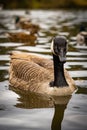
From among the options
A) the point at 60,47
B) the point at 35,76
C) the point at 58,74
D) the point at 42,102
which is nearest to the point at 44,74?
the point at 35,76

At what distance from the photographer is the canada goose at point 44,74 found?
9.44 m

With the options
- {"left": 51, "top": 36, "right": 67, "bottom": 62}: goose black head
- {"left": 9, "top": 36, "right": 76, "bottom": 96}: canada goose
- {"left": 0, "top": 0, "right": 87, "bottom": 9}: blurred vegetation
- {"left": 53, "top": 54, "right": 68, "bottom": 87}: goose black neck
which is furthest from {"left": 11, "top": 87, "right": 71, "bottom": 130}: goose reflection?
{"left": 0, "top": 0, "right": 87, "bottom": 9}: blurred vegetation

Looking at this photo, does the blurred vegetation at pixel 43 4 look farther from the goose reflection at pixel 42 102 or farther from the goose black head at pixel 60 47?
the goose black head at pixel 60 47

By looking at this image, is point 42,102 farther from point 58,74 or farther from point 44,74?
point 44,74

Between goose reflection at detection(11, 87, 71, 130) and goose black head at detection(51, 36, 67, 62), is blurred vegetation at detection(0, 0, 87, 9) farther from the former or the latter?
goose black head at detection(51, 36, 67, 62)

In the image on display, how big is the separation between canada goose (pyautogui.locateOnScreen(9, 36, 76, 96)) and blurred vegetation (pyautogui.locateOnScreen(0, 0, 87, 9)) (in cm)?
7711

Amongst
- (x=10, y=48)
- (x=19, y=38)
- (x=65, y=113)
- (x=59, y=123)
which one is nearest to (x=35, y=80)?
(x=65, y=113)

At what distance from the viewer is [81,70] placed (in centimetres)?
1257

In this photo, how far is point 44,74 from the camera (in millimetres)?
10320

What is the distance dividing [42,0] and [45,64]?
90218 millimetres

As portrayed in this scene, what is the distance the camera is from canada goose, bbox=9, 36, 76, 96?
9438mm

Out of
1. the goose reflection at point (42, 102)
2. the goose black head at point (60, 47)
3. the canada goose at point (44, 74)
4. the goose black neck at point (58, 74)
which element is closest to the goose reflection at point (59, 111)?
the goose reflection at point (42, 102)

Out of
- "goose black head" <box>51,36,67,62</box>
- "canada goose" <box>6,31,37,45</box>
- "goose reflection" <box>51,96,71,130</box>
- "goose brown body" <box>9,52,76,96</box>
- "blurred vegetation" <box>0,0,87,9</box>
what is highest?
"blurred vegetation" <box>0,0,87,9</box>

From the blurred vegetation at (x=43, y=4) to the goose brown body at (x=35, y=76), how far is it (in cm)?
7703
